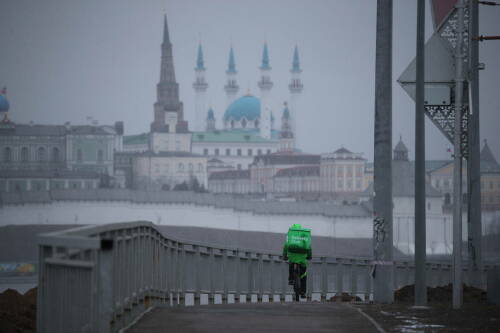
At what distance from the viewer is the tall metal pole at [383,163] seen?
13.7 meters

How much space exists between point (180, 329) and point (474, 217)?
11.9 meters

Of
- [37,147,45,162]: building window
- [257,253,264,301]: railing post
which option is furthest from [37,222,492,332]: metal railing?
[37,147,45,162]: building window

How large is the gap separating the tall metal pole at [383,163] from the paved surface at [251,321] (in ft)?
7.80

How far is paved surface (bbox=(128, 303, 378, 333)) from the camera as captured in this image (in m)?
8.96

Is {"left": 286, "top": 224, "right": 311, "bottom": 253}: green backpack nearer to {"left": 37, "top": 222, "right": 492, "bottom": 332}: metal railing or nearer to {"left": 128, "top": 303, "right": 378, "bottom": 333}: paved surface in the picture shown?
{"left": 37, "top": 222, "right": 492, "bottom": 332}: metal railing

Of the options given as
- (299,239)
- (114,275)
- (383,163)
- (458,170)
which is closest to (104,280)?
(114,275)

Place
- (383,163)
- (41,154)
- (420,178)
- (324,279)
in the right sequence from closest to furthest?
1. (420,178)
2. (383,163)
3. (324,279)
4. (41,154)

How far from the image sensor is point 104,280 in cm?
658

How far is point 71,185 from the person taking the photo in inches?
5359

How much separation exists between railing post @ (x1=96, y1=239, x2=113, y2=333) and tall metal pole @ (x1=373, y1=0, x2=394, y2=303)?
24.0ft

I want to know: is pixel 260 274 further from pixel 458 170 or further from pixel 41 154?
pixel 41 154

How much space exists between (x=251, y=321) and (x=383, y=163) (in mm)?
4518

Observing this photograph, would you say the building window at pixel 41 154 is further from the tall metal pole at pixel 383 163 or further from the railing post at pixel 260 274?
the tall metal pole at pixel 383 163

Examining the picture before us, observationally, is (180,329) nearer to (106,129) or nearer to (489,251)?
(489,251)
